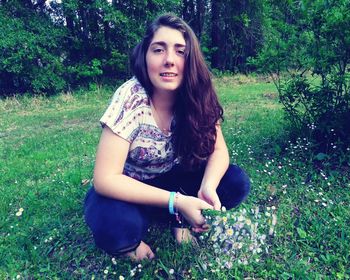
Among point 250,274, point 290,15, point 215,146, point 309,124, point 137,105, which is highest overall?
point 290,15

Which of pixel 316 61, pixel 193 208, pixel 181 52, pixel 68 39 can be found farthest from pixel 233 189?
pixel 68 39

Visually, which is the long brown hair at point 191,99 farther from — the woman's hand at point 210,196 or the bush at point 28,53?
the bush at point 28,53

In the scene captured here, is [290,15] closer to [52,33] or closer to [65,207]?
[65,207]

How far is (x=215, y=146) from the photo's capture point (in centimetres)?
243

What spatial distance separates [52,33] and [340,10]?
10571 millimetres

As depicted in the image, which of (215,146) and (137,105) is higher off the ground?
(137,105)

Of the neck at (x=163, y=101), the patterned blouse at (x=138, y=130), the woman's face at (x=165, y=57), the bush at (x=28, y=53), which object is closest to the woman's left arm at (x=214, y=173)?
the patterned blouse at (x=138, y=130)

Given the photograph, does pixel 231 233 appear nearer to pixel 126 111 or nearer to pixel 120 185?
pixel 120 185

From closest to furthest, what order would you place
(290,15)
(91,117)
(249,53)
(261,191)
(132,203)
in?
(132,203), (261,191), (290,15), (91,117), (249,53)

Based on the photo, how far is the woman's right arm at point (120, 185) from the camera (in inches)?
77.2

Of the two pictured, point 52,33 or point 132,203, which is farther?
point 52,33

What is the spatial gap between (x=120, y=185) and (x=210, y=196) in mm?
553

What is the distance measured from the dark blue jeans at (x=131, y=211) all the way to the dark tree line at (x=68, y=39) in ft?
32.8

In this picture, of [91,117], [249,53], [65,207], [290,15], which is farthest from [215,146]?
[249,53]
